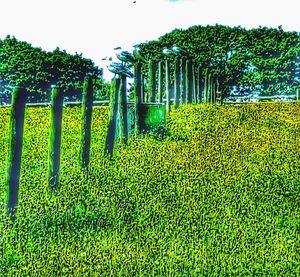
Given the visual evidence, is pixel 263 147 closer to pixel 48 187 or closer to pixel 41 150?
pixel 41 150

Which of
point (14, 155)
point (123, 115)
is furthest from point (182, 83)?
point (14, 155)

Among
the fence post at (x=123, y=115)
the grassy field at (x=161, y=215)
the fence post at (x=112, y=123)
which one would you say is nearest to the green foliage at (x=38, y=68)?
the fence post at (x=123, y=115)

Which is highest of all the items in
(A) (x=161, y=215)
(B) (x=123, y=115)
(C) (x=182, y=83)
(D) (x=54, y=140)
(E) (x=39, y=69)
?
(E) (x=39, y=69)

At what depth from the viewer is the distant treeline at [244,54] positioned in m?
61.0

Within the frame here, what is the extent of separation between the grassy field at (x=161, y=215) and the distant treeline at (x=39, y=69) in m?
50.5

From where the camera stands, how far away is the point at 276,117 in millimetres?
20031

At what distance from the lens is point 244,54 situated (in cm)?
6644

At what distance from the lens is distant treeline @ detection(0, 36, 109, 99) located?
6344cm

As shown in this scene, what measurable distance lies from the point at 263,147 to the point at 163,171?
4129mm

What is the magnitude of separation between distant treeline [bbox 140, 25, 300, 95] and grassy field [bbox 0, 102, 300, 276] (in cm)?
4879

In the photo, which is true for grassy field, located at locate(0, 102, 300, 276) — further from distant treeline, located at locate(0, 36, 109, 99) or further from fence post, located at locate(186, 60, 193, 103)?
distant treeline, located at locate(0, 36, 109, 99)

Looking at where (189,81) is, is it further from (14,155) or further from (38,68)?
(38,68)

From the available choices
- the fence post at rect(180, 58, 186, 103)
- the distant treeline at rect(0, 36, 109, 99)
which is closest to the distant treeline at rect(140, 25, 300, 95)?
the distant treeline at rect(0, 36, 109, 99)

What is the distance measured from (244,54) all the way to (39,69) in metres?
24.9
